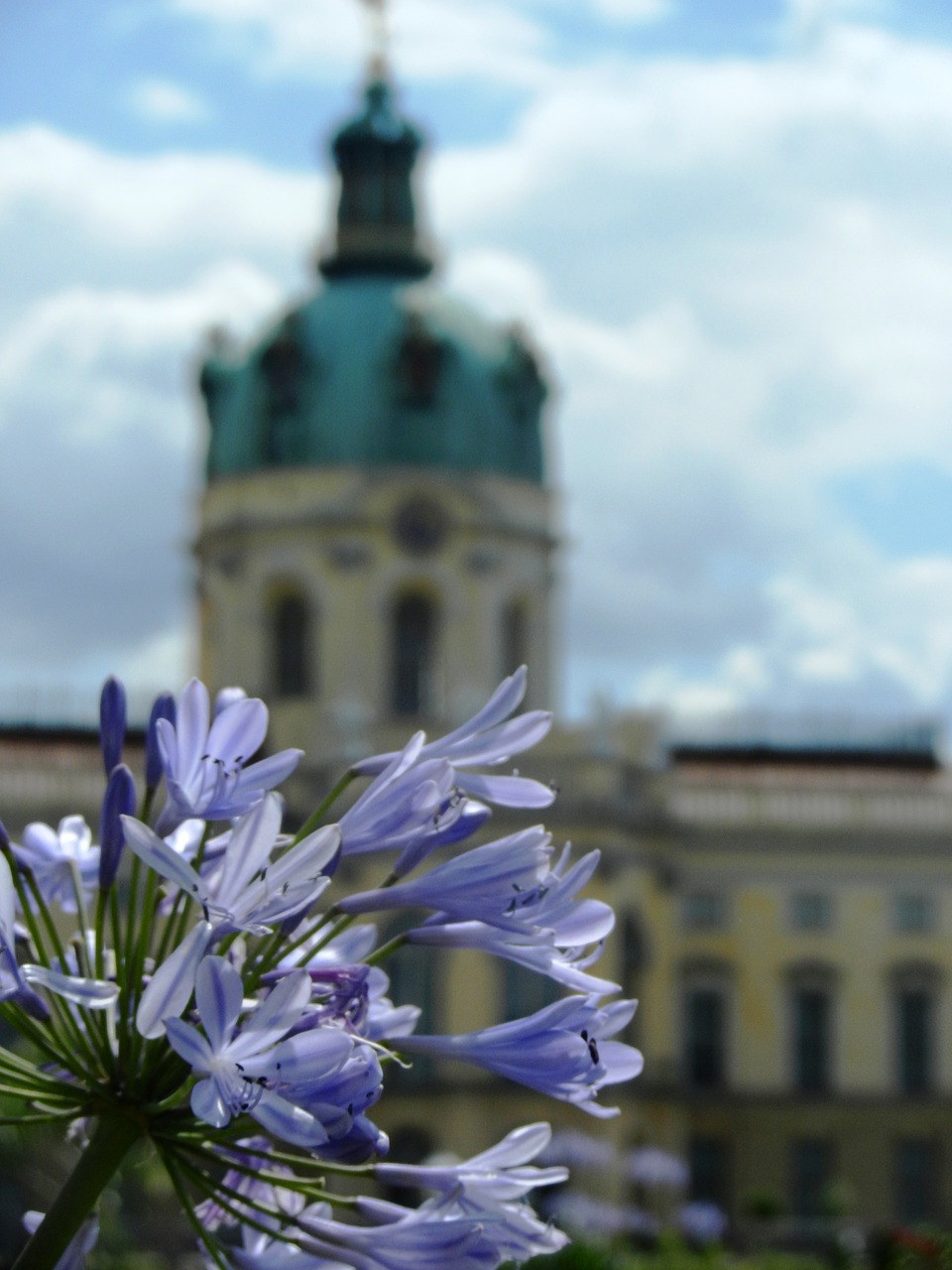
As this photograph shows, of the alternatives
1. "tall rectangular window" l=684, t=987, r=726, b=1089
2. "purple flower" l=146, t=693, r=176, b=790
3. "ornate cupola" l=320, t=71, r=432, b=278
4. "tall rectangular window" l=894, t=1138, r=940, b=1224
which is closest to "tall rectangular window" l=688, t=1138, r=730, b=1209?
"tall rectangular window" l=684, t=987, r=726, b=1089

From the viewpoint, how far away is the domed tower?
50.2m

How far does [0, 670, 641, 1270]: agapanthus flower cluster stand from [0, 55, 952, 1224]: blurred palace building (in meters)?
45.0

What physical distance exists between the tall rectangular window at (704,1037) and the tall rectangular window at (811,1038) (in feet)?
5.19

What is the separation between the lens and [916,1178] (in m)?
51.2

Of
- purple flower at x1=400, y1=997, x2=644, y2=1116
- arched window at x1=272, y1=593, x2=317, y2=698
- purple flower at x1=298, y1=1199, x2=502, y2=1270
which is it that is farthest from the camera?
arched window at x1=272, y1=593, x2=317, y2=698

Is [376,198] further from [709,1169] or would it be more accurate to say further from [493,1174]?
[493,1174]

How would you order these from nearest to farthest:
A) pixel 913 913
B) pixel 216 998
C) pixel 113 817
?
pixel 216 998, pixel 113 817, pixel 913 913

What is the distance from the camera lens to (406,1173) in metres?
3.02

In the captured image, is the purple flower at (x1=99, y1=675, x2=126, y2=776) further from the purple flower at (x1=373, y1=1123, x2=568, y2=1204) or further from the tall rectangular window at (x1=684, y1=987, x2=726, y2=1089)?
the tall rectangular window at (x1=684, y1=987, x2=726, y2=1089)

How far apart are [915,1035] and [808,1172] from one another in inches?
146

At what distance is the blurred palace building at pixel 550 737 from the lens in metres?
50.1

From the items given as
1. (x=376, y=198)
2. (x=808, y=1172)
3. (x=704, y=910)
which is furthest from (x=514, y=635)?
(x=808, y=1172)

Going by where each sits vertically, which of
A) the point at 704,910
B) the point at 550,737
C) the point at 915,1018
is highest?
the point at 550,737

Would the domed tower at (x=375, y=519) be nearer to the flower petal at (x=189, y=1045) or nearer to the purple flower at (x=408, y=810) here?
the purple flower at (x=408, y=810)
